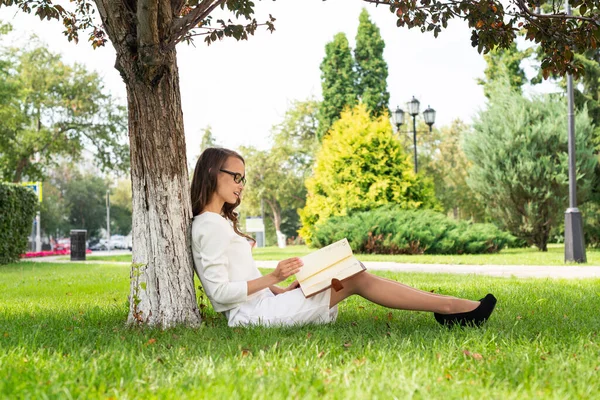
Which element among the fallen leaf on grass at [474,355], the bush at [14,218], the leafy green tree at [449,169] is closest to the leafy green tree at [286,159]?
the leafy green tree at [449,169]

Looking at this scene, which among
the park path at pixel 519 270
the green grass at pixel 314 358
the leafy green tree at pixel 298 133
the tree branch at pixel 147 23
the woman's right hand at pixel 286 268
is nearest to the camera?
the green grass at pixel 314 358

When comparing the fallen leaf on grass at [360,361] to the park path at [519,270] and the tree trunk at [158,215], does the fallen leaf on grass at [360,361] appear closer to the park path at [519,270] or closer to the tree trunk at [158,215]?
the tree trunk at [158,215]

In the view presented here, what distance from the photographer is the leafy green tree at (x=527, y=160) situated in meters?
19.5

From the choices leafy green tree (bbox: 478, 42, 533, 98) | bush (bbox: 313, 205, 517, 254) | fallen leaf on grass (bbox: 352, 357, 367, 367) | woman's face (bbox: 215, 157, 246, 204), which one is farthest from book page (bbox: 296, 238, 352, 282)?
leafy green tree (bbox: 478, 42, 533, 98)

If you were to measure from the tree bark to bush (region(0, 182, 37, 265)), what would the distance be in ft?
44.4

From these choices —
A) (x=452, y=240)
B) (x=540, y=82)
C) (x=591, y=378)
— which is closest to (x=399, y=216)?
(x=452, y=240)

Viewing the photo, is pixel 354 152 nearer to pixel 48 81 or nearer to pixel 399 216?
pixel 399 216

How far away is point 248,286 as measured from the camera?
4.52 meters

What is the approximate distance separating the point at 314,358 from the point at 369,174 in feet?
61.7

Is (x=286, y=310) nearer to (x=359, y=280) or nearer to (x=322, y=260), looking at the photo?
(x=322, y=260)

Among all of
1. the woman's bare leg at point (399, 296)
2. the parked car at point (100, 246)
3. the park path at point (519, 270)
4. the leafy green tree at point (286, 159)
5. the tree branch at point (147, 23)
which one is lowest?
the parked car at point (100, 246)

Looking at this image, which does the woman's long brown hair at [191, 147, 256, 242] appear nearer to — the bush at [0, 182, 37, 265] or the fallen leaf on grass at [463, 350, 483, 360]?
the fallen leaf on grass at [463, 350, 483, 360]

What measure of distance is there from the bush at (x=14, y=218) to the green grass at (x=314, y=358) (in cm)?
1235

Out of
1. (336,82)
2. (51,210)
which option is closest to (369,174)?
(336,82)
